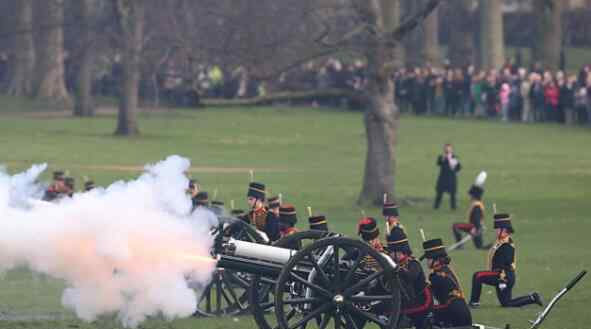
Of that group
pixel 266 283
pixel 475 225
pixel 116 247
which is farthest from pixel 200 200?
pixel 475 225

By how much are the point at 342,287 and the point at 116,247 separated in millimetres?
2340

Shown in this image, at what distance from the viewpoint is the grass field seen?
776 inches

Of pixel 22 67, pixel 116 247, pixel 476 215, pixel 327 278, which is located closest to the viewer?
pixel 327 278

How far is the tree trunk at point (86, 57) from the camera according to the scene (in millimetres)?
48438

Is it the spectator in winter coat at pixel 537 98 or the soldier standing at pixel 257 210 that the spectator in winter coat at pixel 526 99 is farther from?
the soldier standing at pixel 257 210

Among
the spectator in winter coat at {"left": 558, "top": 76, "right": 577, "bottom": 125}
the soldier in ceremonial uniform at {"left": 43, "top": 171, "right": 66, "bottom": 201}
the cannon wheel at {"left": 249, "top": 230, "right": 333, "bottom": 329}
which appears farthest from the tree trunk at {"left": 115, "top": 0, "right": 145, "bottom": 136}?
the cannon wheel at {"left": 249, "top": 230, "right": 333, "bottom": 329}

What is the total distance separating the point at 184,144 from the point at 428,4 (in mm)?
17075

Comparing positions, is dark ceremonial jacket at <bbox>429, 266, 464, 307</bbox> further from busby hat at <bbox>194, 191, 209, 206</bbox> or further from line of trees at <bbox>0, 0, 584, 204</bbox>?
line of trees at <bbox>0, 0, 584, 204</bbox>

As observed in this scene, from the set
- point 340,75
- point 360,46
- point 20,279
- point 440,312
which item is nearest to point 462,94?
point 340,75

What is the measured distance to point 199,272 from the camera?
1422 centimetres

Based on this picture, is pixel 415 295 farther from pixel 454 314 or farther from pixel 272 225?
pixel 272 225

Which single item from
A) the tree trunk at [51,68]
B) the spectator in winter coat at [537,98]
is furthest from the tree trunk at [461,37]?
the tree trunk at [51,68]

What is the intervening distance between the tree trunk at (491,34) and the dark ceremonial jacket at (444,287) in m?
45.0

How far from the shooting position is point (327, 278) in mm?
13531
